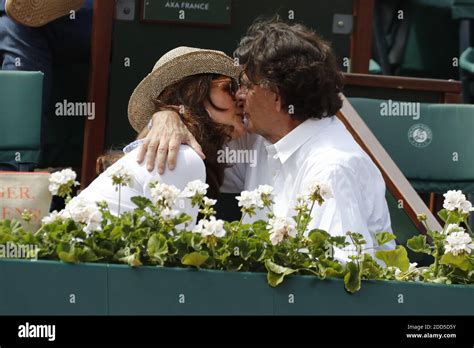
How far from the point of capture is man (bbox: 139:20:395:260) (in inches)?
143

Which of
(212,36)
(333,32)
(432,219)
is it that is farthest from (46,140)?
(432,219)

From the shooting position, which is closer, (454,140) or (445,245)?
(445,245)

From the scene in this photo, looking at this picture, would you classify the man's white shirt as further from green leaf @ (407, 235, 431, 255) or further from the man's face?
Answer: green leaf @ (407, 235, 431, 255)

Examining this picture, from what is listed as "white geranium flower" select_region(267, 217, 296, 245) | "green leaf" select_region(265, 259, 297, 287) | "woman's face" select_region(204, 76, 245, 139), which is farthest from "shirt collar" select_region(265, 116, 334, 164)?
"green leaf" select_region(265, 259, 297, 287)

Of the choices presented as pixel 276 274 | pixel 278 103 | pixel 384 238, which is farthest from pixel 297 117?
pixel 276 274

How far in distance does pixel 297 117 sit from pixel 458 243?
988 millimetres

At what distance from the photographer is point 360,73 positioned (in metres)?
4.95

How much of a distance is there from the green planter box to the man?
0.78 meters

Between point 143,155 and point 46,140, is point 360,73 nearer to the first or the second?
point 46,140

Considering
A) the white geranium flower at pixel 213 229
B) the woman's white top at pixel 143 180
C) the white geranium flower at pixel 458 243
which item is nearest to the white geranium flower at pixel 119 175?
the white geranium flower at pixel 213 229

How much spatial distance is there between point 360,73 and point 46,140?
1.24 meters

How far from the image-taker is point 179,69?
387cm

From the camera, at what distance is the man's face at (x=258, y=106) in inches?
148

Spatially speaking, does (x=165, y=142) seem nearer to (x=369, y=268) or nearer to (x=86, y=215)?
(x=86, y=215)
